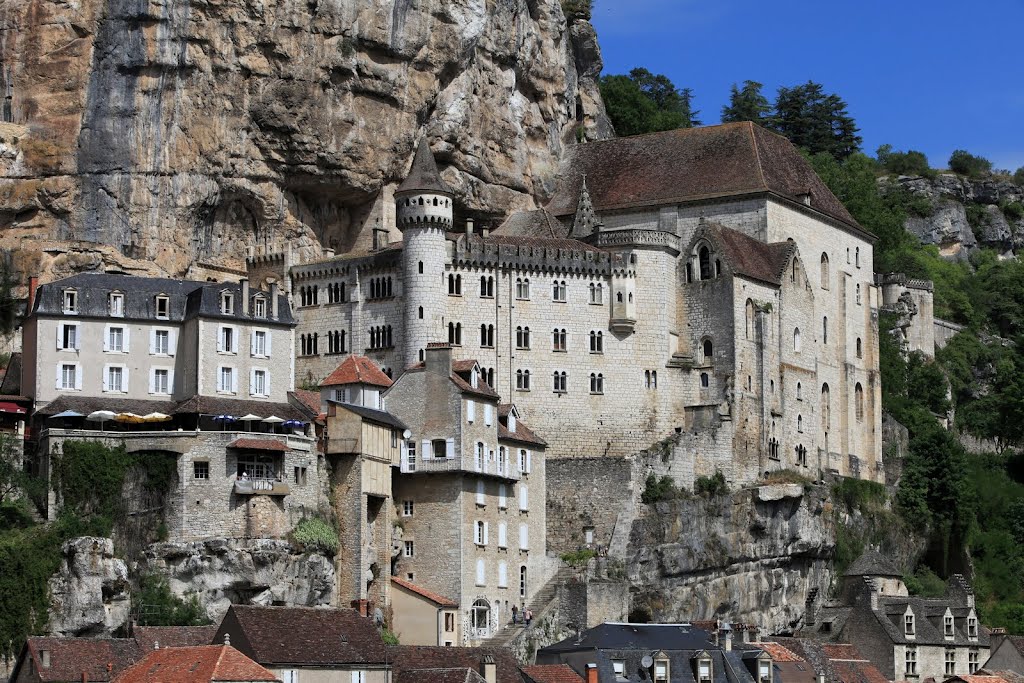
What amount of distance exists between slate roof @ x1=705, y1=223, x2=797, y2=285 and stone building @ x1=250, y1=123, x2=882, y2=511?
0.09 meters

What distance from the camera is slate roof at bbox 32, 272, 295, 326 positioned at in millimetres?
86562

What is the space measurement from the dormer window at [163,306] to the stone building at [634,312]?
12.8m

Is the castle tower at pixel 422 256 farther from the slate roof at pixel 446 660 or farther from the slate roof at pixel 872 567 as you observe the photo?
the slate roof at pixel 872 567

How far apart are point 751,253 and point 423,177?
18305 millimetres

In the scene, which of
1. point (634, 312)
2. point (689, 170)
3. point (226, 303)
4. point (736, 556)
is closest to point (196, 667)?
point (226, 303)

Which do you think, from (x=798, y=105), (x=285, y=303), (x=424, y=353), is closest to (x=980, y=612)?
(x=424, y=353)

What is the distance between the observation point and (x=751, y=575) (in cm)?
9862

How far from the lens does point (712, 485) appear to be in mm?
99062

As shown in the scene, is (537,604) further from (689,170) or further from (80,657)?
(689,170)

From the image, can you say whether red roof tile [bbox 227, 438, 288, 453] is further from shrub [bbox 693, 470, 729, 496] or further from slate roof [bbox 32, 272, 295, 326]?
shrub [bbox 693, 470, 729, 496]

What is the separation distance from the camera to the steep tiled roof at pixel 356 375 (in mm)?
89188

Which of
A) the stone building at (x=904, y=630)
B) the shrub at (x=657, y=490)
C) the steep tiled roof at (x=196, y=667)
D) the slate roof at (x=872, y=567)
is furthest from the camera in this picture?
the slate roof at (x=872, y=567)

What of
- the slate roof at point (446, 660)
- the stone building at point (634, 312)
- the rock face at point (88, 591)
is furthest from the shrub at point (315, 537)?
the stone building at point (634, 312)

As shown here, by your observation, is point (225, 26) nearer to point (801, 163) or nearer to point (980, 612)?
point (801, 163)
